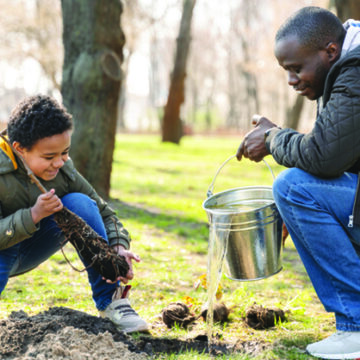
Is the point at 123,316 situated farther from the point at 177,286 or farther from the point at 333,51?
the point at 333,51

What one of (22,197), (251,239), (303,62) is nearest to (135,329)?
(251,239)

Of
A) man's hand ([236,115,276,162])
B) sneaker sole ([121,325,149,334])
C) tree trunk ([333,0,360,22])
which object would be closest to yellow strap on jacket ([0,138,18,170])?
sneaker sole ([121,325,149,334])

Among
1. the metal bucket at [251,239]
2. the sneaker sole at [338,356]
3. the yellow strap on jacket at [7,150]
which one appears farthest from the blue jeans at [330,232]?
the yellow strap on jacket at [7,150]

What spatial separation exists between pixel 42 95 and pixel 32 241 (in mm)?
781

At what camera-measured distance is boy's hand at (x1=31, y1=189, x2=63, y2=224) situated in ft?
7.43

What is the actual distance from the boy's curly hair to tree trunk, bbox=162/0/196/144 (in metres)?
12.5

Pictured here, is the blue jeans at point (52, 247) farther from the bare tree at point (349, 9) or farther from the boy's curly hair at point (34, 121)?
the bare tree at point (349, 9)

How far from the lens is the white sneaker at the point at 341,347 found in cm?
211

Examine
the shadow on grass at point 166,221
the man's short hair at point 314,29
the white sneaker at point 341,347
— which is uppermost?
the man's short hair at point 314,29

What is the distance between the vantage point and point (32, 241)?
2.62 m

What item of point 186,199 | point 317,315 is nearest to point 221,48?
point 186,199

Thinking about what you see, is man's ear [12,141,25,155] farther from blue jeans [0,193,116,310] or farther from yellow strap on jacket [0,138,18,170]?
blue jeans [0,193,116,310]

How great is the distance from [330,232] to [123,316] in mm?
1172

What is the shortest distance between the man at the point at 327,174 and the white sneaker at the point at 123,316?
34.4 inches
